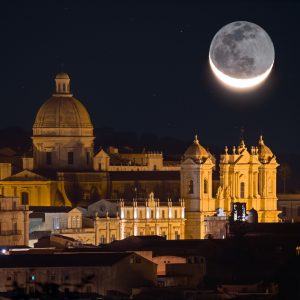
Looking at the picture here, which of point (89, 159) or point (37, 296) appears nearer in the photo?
point (37, 296)

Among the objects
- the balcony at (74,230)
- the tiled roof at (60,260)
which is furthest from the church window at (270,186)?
the tiled roof at (60,260)

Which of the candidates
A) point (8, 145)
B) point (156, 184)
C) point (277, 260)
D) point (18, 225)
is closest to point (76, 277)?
point (277, 260)

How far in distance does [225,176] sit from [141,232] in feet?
35.0

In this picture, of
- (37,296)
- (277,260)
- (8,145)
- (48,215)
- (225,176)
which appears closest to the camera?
(37,296)

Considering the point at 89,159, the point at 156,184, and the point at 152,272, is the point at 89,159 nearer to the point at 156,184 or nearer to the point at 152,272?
the point at 156,184

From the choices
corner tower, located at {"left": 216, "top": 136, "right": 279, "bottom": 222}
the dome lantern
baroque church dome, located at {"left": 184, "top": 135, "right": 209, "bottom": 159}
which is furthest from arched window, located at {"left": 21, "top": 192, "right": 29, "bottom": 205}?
corner tower, located at {"left": 216, "top": 136, "right": 279, "bottom": 222}

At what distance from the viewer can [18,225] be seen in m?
120

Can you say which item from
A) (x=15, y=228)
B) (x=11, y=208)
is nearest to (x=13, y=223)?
(x=15, y=228)

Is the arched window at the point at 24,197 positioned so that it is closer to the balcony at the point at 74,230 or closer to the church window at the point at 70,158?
the church window at the point at 70,158

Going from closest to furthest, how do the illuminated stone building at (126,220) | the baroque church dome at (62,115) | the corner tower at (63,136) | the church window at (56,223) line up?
1. the church window at (56,223)
2. the illuminated stone building at (126,220)
3. the corner tower at (63,136)
4. the baroque church dome at (62,115)

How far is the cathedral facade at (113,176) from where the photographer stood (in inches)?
5408

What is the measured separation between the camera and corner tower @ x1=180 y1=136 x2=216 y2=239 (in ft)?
449

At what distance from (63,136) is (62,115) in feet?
3.47

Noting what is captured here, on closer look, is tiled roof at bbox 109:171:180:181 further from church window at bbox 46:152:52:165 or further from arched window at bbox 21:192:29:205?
arched window at bbox 21:192:29:205
